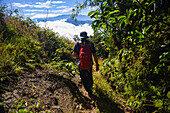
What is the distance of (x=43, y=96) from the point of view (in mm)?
3102

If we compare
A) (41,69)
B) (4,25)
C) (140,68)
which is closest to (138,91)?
(140,68)

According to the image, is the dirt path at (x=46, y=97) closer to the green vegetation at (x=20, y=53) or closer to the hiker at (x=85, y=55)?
the green vegetation at (x=20, y=53)

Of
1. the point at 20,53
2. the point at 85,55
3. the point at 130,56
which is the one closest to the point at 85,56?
the point at 85,55

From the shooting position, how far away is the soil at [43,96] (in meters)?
2.54

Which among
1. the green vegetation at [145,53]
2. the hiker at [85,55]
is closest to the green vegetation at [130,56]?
the green vegetation at [145,53]

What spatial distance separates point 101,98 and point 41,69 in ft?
9.24

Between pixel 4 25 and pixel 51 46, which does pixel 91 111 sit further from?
pixel 4 25

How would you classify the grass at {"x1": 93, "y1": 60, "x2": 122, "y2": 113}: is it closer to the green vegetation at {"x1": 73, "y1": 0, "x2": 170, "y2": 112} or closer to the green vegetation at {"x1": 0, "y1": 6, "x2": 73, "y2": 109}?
the green vegetation at {"x1": 73, "y1": 0, "x2": 170, "y2": 112}

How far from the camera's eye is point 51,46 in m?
6.99

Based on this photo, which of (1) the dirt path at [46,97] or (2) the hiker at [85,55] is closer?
(1) the dirt path at [46,97]

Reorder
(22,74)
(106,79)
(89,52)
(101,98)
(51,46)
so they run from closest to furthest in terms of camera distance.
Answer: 1. (22,74)
2. (89,52)
3. (101,98)
4. (106,79)
5. (51,46)

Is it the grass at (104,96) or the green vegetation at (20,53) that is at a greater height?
the green vegetation at (20,53)

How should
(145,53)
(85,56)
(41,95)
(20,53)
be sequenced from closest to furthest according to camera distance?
(145,53)
(41,95)
(85,56)
(20,53)

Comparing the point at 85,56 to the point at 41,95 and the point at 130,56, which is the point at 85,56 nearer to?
the point at 130,56
